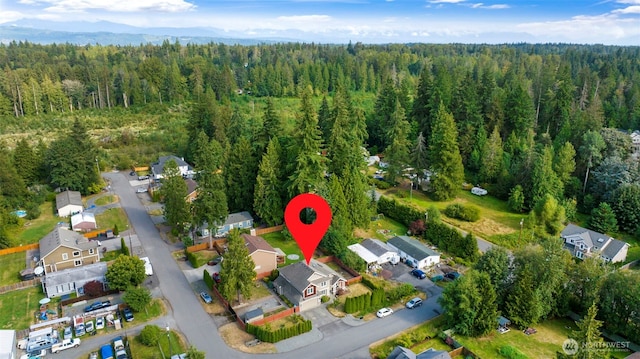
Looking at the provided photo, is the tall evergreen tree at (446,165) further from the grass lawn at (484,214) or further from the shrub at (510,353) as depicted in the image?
the shrub at (510,353)

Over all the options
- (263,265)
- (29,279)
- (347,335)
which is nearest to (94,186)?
(29,279)

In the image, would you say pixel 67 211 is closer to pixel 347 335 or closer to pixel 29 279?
pixel 29 279

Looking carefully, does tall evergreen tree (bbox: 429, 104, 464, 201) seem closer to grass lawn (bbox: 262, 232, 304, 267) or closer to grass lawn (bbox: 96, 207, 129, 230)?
grass lawn (bbox: 262, 232, 304, 267)

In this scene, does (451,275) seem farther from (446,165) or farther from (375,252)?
(446,165)

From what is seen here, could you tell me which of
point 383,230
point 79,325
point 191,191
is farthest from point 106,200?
point 383,230

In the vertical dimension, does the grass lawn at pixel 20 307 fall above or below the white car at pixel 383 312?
below

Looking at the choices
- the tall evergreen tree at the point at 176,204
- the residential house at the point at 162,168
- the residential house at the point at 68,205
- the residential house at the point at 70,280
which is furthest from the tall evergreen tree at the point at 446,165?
the residential house at the point at 68,205

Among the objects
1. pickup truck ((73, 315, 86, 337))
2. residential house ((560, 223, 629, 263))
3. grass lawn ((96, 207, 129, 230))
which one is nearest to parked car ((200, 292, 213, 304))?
pickup truck ((73, 315, 86, 337))
